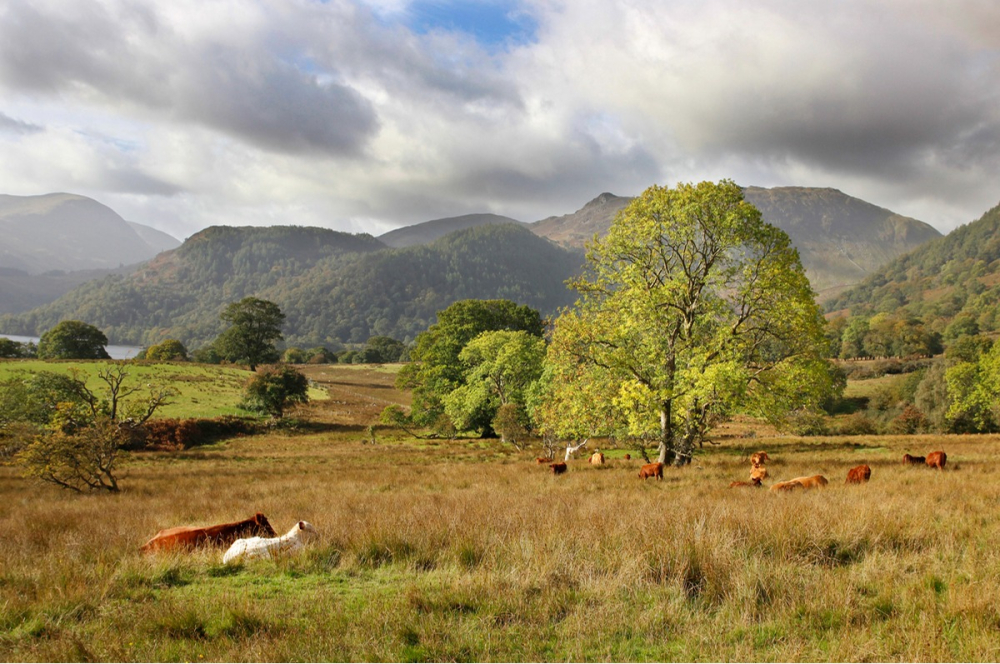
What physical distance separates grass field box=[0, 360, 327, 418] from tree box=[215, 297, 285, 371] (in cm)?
807

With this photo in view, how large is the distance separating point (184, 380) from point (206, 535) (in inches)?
2563

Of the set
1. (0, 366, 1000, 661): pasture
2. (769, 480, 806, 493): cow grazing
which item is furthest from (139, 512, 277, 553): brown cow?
(769, 480, 806, 493): cow grazing

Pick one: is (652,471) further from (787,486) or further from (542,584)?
(542,584)

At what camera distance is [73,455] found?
17.7 m

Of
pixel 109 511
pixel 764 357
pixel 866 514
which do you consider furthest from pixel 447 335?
pixel 866 514

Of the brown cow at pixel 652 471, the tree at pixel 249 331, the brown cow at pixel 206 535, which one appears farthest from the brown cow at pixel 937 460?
the tree at pixel 249 331

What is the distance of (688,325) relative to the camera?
1914 centimetres

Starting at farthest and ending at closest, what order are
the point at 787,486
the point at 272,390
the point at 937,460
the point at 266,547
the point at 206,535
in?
1. the point at 272,390
2. the point at 937,460
3. the point at 787,486
4. the point at 206,535
5. the point at 266,547

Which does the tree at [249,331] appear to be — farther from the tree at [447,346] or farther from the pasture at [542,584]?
the pasture at [542,584]

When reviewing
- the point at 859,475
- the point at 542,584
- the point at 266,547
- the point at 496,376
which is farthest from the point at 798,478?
the point at 496,376

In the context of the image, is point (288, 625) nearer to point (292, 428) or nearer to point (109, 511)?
point (109, 511)

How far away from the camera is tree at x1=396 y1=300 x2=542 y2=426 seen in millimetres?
49125

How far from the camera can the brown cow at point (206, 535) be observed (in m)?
8.16

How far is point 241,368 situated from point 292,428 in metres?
34.1
